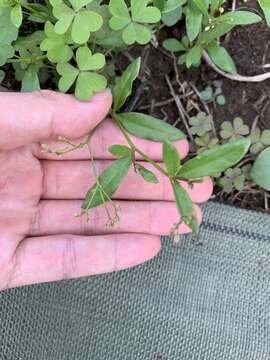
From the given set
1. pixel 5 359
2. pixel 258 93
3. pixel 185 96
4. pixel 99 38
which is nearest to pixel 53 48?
pixel 99 38

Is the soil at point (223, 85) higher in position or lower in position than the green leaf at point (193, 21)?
lower

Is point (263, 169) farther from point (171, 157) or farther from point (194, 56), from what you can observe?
point (171, 157)

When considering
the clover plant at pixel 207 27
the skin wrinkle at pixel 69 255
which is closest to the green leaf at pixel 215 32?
the clover plant at pixel 207 27

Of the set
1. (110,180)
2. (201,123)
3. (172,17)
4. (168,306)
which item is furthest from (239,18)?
(168,306)

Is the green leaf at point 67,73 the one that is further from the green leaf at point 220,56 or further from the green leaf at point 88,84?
the green leaf at point 220,56

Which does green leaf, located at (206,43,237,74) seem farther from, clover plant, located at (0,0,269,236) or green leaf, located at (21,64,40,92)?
green leaf, located at (21,64,40,92)
